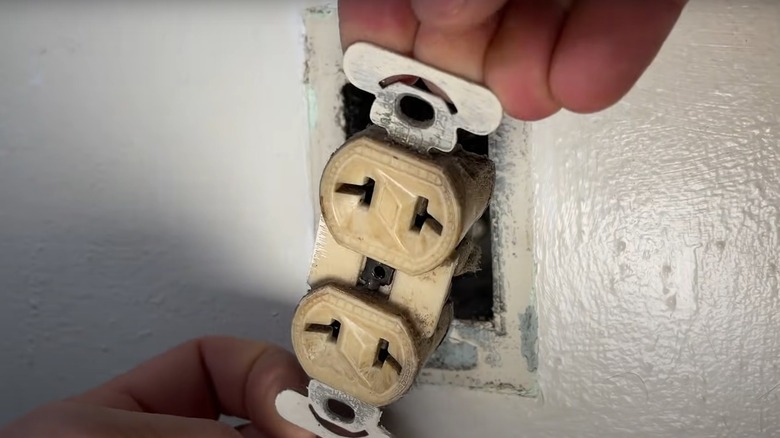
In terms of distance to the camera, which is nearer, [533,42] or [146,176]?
[533,42]

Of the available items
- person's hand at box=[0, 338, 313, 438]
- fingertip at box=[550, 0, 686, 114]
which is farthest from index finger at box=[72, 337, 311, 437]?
fingertip at box=[550, 0, 686, 114]

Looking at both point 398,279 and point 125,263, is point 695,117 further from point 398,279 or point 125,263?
point 125,263

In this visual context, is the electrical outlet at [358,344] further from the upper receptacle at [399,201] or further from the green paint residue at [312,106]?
the green paint residue at [312,106]

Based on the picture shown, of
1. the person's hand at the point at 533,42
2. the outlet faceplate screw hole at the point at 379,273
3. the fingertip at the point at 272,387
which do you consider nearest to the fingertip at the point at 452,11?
the person's hand at the point at 533,42

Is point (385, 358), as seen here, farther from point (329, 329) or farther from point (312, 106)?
point (312, 106)

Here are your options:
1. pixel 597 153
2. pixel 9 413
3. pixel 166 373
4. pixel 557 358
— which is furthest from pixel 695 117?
pixel 9 413

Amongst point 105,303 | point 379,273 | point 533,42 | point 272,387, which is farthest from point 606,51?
point 105,303
